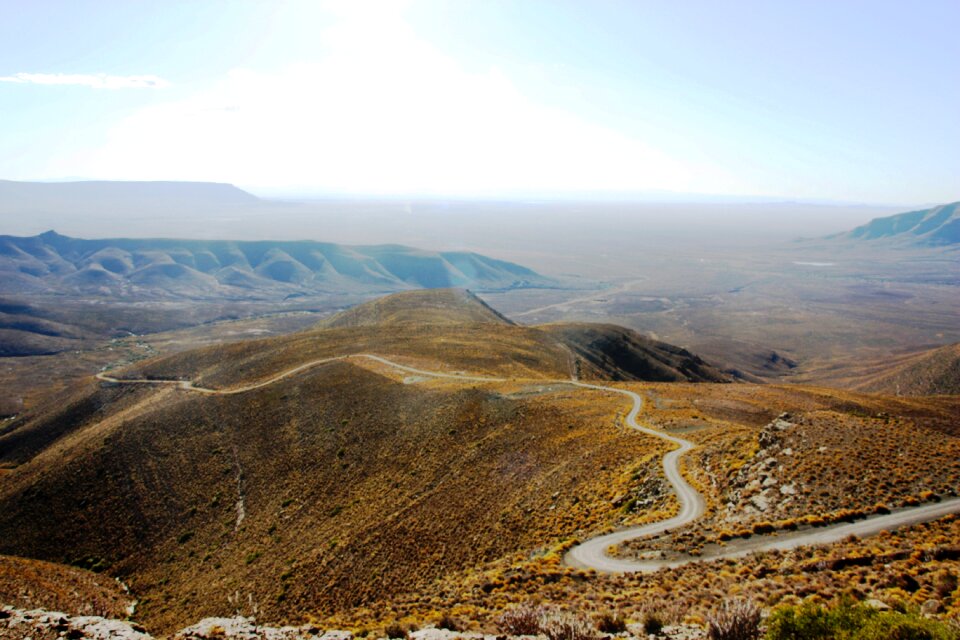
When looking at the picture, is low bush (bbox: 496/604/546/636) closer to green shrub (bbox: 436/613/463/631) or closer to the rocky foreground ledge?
the rocky foreground ledge

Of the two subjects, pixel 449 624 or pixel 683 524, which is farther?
pixel 683 524

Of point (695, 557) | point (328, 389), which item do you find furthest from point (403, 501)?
point (328, 389)

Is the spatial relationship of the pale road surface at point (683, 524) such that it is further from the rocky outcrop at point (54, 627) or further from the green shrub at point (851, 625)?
the rocky outcrop at point (54, 627)

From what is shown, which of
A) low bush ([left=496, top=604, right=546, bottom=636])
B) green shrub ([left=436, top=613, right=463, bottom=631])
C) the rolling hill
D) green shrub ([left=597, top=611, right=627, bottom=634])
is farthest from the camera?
the rolling hill

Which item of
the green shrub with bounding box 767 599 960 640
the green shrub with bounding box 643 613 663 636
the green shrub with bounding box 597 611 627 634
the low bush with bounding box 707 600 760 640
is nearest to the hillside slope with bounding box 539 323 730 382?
the green shrub with bounding box 597 611 627 634

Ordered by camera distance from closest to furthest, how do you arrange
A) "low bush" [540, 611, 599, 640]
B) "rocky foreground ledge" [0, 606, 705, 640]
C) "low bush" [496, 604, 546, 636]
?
1. "low bush" [540, 611, 599, 640]
2. "low bush" [496, 604, 546, 636]
3. "rocky foreground ledge" [0, 606, 705, 640]

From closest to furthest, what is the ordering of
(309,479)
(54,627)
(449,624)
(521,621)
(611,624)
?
1. (611,624)
2. (521,621)
3. (449,624)
4. (54,627)
5. (309,479)

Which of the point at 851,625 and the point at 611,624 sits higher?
the point at 851,625

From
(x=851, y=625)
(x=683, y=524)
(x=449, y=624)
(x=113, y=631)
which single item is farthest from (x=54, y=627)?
(x=851, y=625)

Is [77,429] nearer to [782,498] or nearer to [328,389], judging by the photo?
[328,389]

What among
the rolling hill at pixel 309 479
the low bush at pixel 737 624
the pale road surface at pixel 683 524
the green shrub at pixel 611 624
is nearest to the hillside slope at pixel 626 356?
the rolling hill at pixel 309 479

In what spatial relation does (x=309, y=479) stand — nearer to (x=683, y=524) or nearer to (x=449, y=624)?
(x=449, y=624)
